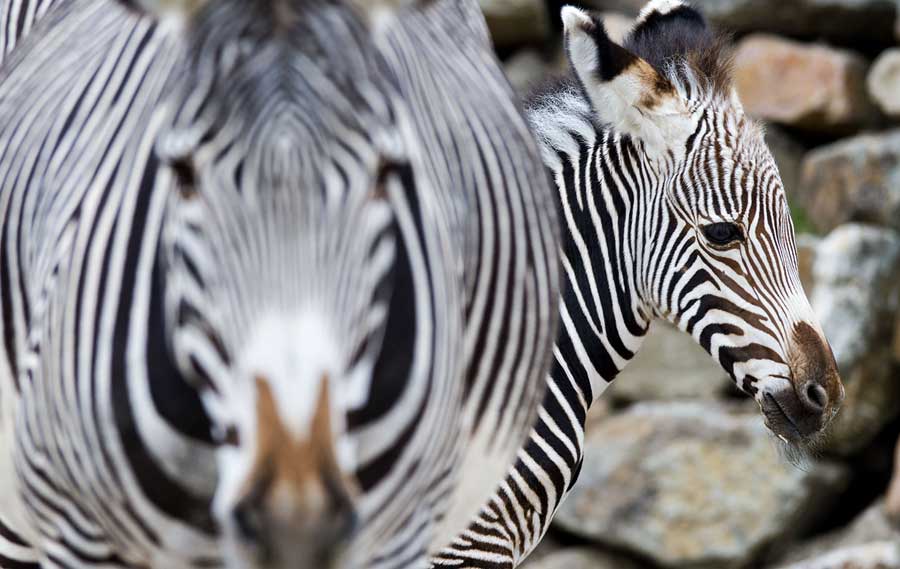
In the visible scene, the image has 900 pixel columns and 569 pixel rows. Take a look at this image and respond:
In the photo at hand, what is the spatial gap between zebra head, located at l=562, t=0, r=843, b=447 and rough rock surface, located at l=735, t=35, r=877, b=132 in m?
5.21

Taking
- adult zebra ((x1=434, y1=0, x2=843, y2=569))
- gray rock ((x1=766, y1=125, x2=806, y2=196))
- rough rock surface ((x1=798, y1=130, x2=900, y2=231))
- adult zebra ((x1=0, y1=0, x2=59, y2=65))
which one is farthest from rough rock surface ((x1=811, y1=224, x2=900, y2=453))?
adult zebra ((x1=0, y1=0, x2=59, y2=65))

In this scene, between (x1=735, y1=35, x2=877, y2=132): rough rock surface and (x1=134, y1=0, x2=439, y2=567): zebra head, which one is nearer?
(x1=134, y1=0, x2=439, y2=567): zebra head

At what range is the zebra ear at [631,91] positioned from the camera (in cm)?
391

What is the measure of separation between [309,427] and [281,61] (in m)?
0.53

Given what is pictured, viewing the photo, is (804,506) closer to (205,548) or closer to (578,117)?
(578,117)

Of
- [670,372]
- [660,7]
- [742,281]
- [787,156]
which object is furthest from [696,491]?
[742,281]

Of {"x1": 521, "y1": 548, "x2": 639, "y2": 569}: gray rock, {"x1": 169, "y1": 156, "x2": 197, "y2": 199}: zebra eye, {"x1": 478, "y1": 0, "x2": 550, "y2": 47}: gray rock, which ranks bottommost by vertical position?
{"x1": 521, "y1": 548, "x2": 639, "y2": 569}: gray rock

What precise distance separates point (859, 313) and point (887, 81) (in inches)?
68.8

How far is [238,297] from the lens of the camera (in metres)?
1.66

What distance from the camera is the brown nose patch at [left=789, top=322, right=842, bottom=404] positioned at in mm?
3801

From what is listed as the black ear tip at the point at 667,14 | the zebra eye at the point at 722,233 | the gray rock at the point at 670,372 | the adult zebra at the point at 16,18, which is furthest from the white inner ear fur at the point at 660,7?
the gray rock at the point at 670,372

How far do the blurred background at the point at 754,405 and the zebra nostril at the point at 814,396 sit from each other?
3.93m

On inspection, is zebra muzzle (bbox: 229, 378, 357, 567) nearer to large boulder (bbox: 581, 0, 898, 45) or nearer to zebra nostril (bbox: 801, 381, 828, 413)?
zebra nostril (bbox: 801, 381, 828, 413)

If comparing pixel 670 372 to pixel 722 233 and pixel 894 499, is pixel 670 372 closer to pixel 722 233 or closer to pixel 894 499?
pixel 894 499
